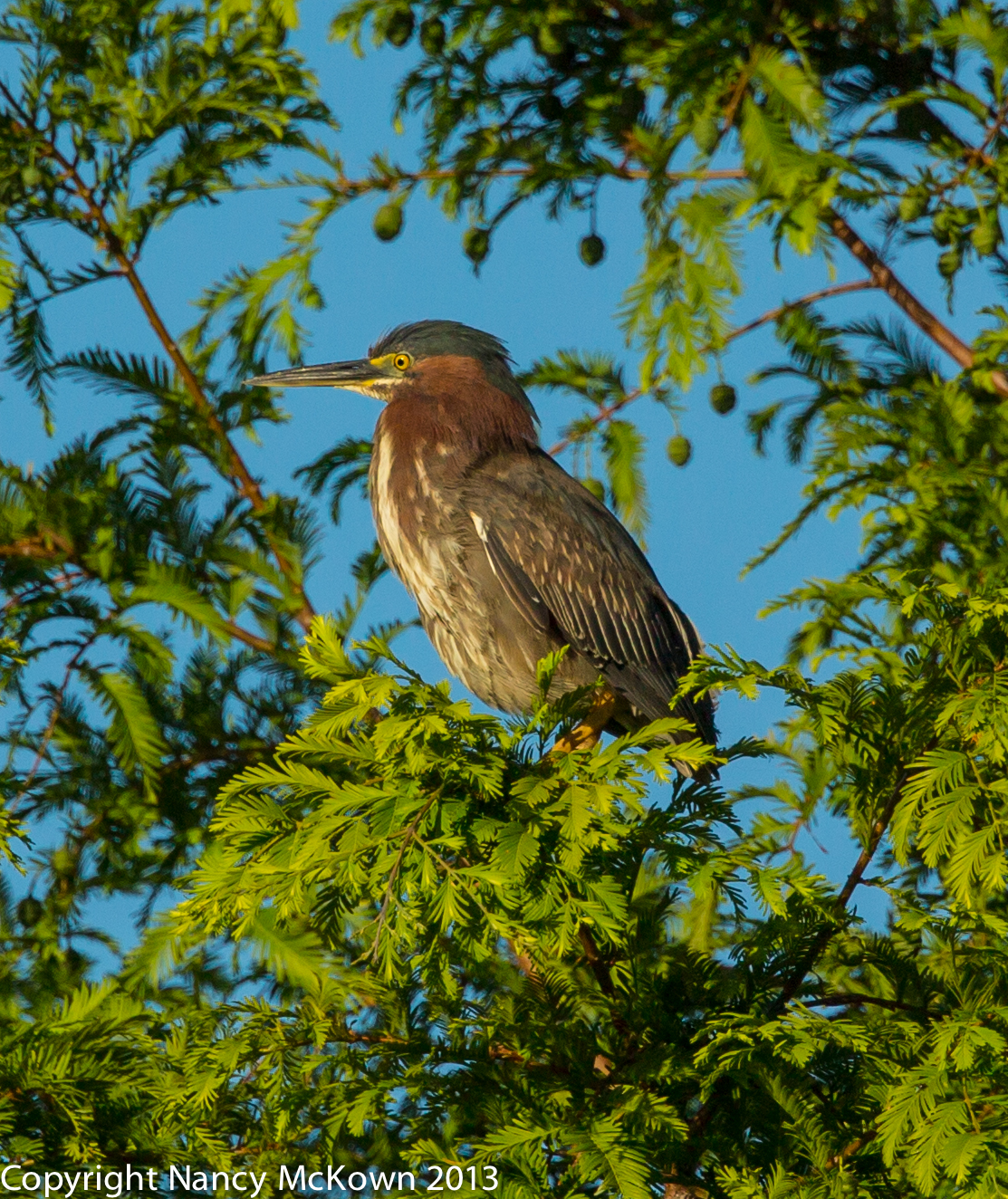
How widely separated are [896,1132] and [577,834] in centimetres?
70

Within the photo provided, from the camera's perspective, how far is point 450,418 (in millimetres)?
4453

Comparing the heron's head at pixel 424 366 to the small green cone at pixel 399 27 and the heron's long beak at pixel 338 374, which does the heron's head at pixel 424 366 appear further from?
the small green cone at pixel 399 27

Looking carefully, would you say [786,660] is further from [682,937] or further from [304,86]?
[304,86]

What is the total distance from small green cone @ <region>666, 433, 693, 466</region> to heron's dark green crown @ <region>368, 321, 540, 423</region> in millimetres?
615

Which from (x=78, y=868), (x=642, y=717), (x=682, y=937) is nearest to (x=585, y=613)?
(x=642, y=717)

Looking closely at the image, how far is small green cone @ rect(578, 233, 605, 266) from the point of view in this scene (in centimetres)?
452

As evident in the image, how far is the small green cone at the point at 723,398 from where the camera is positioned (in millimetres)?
4395

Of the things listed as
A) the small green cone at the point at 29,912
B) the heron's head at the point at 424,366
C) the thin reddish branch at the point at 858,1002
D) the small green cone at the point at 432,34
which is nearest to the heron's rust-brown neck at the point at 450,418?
the heron's head at the point at 424,366

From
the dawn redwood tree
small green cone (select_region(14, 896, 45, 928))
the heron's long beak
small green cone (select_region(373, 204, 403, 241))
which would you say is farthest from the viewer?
the heron's long beak

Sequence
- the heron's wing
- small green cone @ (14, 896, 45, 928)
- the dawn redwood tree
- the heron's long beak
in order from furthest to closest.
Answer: the heron's long beak
the heron's wing
small green cone @ (14, 896, 45, 928)
the dawn redwood tree

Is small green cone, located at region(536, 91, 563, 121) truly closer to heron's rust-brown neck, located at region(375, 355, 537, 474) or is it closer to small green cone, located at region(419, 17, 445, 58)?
small green cone, located at region(419, 17, 445, 58)

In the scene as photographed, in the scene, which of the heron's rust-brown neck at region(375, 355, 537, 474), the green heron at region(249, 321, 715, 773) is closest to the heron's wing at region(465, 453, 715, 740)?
the green heron at region(249, 321, 715, 773)

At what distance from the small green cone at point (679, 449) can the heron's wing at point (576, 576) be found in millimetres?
300

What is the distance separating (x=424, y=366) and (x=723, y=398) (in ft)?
3.49
